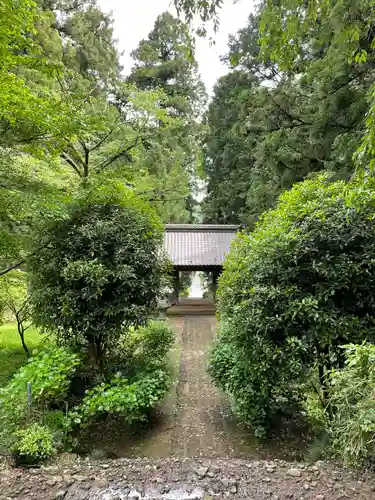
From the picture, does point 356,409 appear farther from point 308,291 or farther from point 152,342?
point 152,342

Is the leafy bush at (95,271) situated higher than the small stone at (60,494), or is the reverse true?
the leafy bush at (95,271)

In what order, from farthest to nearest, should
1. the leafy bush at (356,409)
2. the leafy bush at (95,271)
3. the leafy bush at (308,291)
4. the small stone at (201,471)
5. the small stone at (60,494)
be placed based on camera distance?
1. the leafy bush at (95,271)
2. the leafy bush at (308,291)
3. the small stone at (201,471)
4. the leafy bush at (356,409)
5. the small stone at (60,494)

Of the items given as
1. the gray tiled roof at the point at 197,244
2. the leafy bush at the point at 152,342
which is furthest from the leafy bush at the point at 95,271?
the gray tiled roof at the point at 197,244

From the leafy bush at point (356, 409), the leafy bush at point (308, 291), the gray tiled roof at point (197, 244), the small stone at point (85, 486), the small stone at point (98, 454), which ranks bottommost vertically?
the small stone at point (98, 454)

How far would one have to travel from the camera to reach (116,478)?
2.47 m

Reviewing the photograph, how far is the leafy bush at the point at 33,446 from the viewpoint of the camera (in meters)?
3.00

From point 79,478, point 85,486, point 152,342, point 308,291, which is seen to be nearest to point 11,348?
point 152,342

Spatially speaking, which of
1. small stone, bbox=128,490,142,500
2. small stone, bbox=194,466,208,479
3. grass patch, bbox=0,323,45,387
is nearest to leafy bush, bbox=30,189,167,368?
grass patch, bbox=0,323,45,387

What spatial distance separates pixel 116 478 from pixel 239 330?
181 centimetres

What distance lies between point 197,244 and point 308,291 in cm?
1164

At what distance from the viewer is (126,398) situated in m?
3.84

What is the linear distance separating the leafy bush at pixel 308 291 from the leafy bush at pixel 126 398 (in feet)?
A: 4.04

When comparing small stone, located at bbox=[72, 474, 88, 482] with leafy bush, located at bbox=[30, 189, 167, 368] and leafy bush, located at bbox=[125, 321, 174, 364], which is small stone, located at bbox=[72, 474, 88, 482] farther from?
leafy bush, located at bbox=[125, 321, 174, 364]

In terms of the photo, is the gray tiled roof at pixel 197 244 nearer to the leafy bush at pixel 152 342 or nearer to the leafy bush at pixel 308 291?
the leafy bush at pixel 152 342
